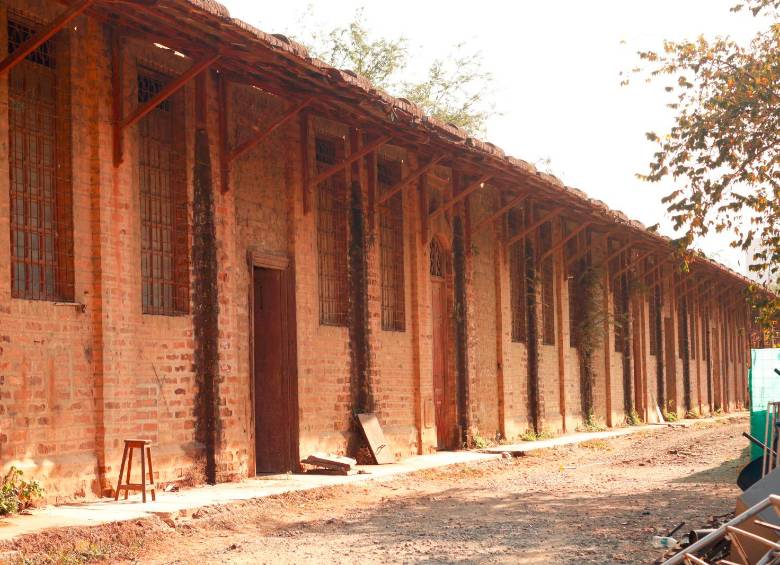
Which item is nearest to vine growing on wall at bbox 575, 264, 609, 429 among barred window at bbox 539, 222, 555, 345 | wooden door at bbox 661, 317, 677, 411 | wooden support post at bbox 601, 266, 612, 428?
wooden support post at bbox 601, 266, 612, 428

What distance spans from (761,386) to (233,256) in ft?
25.6

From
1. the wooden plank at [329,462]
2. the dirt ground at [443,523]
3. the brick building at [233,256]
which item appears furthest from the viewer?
the wooden plank at [329,462]

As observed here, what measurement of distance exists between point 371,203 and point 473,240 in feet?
13.4

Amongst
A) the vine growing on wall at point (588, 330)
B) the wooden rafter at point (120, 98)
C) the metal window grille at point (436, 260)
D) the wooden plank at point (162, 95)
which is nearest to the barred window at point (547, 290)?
the vine growing on wall at point (588, 330)

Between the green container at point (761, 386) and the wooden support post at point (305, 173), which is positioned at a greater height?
the wooden support post at point (305, 173)

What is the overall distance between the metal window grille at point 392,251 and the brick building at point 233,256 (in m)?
0.04

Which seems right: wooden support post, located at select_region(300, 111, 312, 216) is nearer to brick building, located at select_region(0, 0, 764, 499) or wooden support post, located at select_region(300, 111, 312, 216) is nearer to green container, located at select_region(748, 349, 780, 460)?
brick building, located at select_region(0, 0, 764, 499)

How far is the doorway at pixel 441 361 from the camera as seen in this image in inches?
725

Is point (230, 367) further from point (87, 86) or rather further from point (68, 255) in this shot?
point (87, 86)

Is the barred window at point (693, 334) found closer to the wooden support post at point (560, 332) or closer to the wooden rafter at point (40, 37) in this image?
the wooden support post at point (560, 332)

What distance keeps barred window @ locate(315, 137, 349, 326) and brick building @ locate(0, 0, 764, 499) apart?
3cm

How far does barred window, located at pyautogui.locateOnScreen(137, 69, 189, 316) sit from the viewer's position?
11562 millimetres

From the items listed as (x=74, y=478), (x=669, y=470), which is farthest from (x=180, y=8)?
(x=669, y=470)

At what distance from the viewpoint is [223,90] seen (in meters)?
12.7
